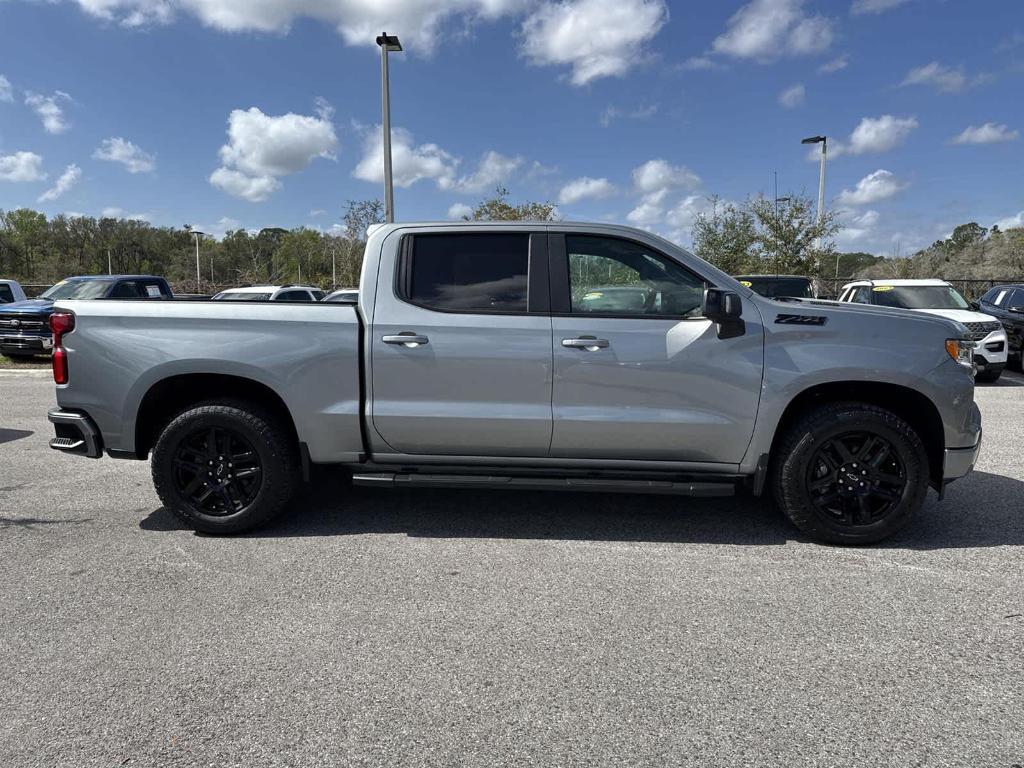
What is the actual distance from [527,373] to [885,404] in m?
2.24

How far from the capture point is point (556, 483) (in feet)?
13.6

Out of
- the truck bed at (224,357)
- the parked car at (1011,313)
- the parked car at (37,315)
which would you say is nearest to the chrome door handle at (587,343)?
the truck bed at (224,357)

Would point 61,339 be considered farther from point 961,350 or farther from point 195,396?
point 961,350

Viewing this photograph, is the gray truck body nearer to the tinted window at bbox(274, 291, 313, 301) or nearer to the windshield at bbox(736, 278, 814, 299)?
the windshield at bbox(736, 278, 814, 299)

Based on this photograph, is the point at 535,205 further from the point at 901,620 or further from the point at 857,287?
the point at 901,620

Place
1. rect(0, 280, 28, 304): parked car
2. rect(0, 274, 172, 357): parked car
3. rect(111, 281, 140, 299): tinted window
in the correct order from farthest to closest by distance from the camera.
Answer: rect(0, 280, 28, 304): parked car → rect(111, 281, 140, 299): tinted window → rect(0, 274, 172, 357): parked car

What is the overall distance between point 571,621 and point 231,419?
2.43 metres

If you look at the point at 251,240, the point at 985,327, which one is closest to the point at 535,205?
the point at 985,327

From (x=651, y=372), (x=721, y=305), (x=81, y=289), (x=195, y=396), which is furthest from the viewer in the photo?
(x=81, y=289)

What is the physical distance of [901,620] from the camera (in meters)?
3.26

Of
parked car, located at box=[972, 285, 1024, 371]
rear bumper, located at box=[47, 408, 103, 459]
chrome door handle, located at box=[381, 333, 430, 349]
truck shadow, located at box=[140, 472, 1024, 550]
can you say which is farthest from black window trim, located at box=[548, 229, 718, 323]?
parked car, located at box=[972, 285, 1024, 371]

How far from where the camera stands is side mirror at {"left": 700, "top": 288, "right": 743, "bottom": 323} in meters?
3.87

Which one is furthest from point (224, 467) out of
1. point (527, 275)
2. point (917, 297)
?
point (917, 297)

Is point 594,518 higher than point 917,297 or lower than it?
lower
